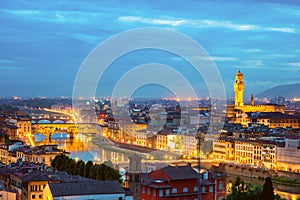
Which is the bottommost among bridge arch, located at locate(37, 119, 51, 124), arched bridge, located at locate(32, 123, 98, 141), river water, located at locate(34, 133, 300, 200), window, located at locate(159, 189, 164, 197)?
river water, located at locate(34, 133, 300, 200)

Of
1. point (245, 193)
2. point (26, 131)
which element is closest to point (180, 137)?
point (26, 131)

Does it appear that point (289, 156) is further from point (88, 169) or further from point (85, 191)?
point (85, 191)

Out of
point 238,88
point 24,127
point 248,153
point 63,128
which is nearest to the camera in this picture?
point 248,153

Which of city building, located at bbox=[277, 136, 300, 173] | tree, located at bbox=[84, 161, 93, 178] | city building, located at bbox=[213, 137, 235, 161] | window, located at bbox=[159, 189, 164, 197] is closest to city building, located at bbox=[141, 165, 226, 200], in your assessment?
window, located at bbox=[159, 189, 164, 197]

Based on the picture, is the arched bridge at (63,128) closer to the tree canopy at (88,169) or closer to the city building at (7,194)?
the tree canopy at (88,169)

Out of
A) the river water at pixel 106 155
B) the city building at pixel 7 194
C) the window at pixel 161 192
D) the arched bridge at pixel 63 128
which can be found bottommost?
the river water at pixel 106 155

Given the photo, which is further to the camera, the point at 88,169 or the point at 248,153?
the point at 248,153

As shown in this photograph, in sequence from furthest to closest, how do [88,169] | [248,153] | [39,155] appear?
1. [248,153]
2. [39,155]
3. [88,169]

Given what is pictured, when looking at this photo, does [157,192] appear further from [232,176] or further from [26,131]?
[26,131]

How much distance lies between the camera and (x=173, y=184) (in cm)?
873

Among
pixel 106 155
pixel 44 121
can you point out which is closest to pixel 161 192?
pixel 106 155

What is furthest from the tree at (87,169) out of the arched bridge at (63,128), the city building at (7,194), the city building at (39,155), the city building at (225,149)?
the arched bridge at (63,128)

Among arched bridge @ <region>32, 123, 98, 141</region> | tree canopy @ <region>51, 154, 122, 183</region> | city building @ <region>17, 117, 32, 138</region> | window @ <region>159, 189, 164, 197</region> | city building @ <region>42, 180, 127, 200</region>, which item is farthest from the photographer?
arched bridge @ <region>32, 123, 98, 141</region>

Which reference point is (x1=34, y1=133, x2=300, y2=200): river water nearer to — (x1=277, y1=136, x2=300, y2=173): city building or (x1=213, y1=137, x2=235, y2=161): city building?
(x1=277, y1=136, x2=300, y2=173): city building
